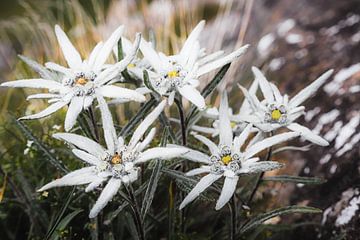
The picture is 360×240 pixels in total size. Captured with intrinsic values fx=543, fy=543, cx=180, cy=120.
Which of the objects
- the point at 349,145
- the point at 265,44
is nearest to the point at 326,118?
the point at 349,145

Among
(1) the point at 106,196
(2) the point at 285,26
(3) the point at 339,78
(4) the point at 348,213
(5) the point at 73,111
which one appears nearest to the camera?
(1) the point at 106,196

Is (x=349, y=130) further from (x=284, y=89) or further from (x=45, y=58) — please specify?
(x=45, y=58)

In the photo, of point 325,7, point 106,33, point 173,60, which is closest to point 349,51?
point 325,7

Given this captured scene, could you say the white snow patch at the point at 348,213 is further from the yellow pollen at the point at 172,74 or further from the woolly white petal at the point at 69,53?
the woolly white petal at the point at 69,53

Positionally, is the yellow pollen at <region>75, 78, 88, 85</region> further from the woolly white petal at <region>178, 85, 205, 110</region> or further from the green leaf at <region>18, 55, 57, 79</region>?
the woolly white petal at <region>178, 85, 205, 110</region>

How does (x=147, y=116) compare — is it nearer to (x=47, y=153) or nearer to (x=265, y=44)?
(x=47, y=153)

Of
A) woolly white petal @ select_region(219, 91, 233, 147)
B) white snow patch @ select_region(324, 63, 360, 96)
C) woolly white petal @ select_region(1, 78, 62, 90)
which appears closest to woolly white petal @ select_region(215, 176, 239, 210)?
woolly white petal @ select_region(219, 91, 233, 147)

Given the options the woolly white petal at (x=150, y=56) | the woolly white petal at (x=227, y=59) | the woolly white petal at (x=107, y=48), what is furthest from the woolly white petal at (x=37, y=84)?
the woolly white petal at (x=227, y=59)
